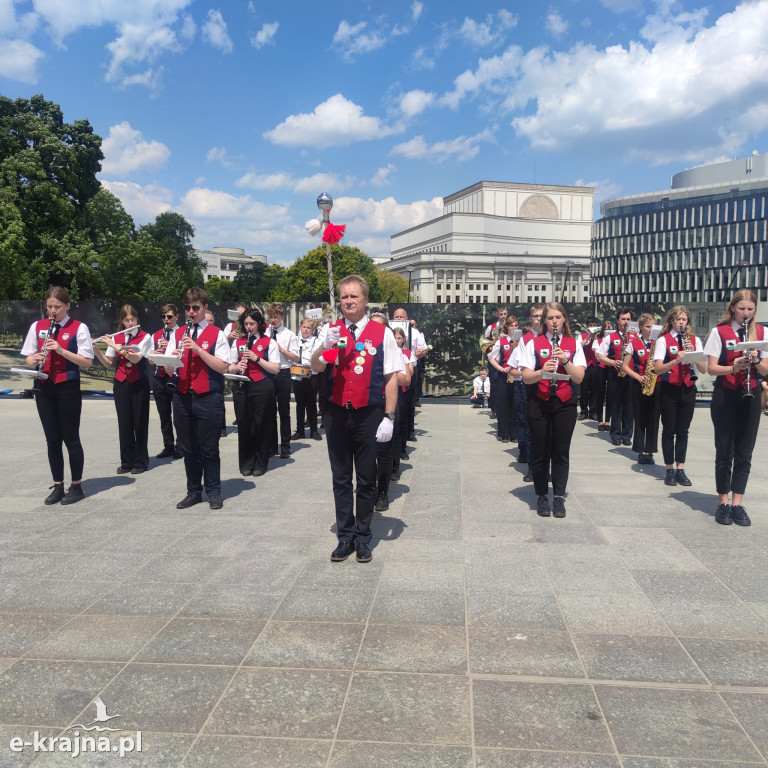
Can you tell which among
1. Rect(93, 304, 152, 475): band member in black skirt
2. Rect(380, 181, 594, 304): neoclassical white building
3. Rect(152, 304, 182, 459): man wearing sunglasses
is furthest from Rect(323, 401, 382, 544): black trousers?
Rect(380, 181, 594, 304): neoclassical white building

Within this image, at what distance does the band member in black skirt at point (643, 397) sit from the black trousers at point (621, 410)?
33.7 inches

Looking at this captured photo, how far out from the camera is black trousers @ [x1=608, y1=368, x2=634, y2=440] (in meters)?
11.0

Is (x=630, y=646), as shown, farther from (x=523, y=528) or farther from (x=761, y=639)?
(x=523, y=528)

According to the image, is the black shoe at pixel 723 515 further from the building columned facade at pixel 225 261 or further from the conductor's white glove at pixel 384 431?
the building columned facade at pixel 225 261

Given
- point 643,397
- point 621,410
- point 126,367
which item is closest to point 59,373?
point 126,367

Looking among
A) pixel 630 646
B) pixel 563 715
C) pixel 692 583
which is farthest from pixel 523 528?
pixel 563 715

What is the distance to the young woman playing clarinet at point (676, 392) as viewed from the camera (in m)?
8.01

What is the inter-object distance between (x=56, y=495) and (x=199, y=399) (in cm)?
189

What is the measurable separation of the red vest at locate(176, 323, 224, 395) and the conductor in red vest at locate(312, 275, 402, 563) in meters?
1.97

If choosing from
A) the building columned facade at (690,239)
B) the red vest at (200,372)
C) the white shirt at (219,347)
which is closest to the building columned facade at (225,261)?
the building columned facade at (690,239)

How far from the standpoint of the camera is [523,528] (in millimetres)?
6129

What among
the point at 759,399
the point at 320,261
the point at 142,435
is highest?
the point at 320,261

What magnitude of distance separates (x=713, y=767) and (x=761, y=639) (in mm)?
1430

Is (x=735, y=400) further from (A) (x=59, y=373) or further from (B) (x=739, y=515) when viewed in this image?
(A) (x=59, y=373)
